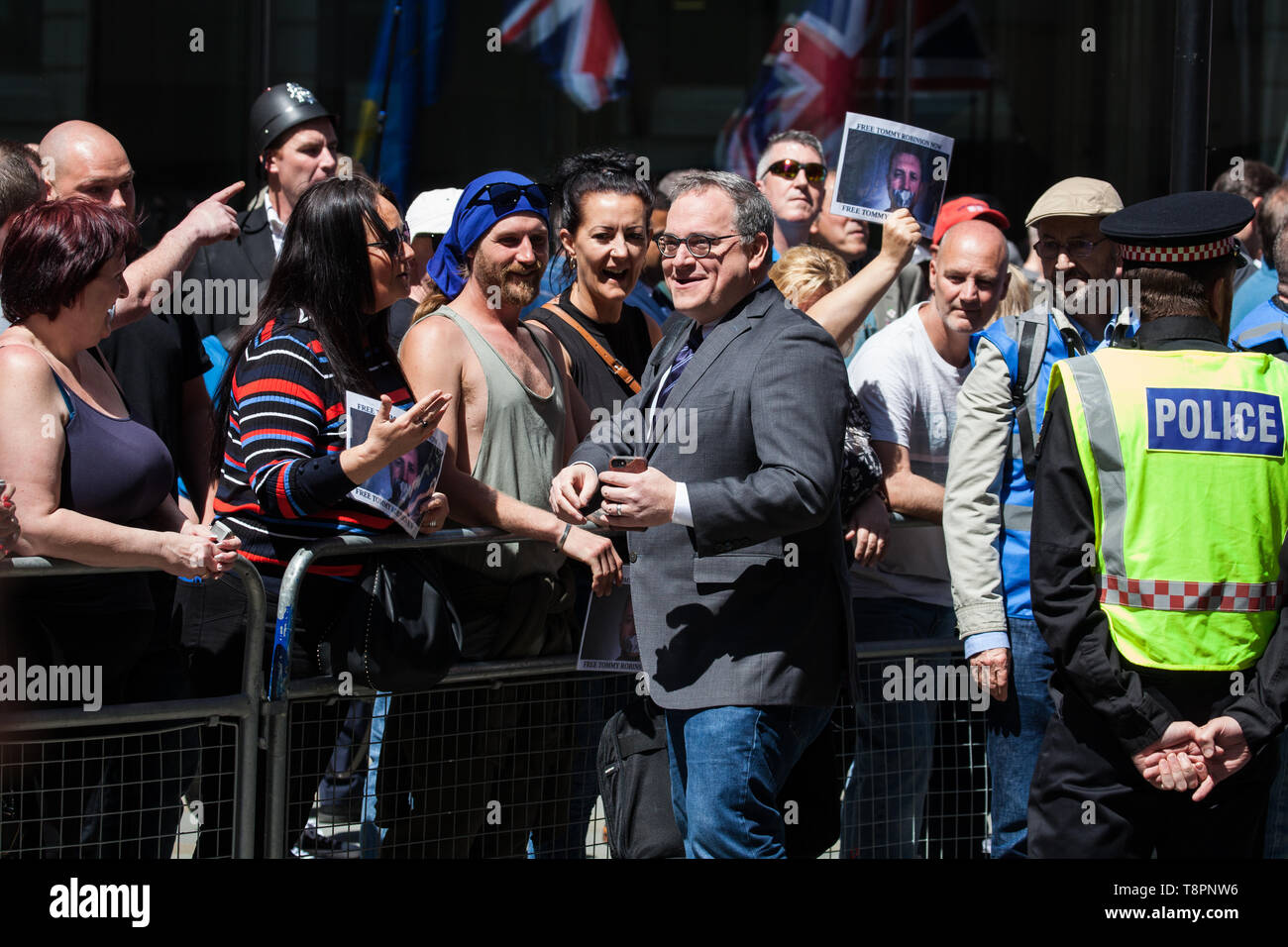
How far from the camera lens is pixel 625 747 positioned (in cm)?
399

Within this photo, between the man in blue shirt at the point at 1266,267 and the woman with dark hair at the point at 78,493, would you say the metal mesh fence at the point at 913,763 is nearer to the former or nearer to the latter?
the man in blue shirt at the point at 1266,267

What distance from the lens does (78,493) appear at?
3.68 metres

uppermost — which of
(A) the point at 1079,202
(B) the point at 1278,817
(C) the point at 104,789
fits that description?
(A) the point at 1079,202

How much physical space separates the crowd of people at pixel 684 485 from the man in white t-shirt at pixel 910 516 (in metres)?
0.01

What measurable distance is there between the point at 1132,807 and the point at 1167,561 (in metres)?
0.55

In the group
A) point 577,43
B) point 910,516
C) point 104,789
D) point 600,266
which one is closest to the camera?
point 104,789

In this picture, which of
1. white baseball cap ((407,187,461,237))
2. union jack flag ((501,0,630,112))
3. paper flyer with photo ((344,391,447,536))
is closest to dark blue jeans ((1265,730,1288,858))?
paper flyer with photo ((344,391,447,536))

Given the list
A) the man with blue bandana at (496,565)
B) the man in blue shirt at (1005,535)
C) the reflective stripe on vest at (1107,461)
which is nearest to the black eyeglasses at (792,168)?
the man with blue bandana at (496,565)

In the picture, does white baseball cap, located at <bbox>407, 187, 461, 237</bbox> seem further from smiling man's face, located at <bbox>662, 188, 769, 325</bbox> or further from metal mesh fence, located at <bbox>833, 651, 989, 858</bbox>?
metal mesh fence, located at <bbox>833, 651, 989, 858</bbox>

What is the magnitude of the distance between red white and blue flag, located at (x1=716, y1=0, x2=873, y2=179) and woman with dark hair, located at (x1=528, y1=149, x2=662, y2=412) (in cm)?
447

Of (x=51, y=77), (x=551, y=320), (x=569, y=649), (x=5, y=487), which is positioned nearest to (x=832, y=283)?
(x=551, y=320)

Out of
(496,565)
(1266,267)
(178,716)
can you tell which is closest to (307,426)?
(496,565)

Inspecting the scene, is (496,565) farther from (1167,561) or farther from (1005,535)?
(1167,561)

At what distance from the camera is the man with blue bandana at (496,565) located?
405cm
